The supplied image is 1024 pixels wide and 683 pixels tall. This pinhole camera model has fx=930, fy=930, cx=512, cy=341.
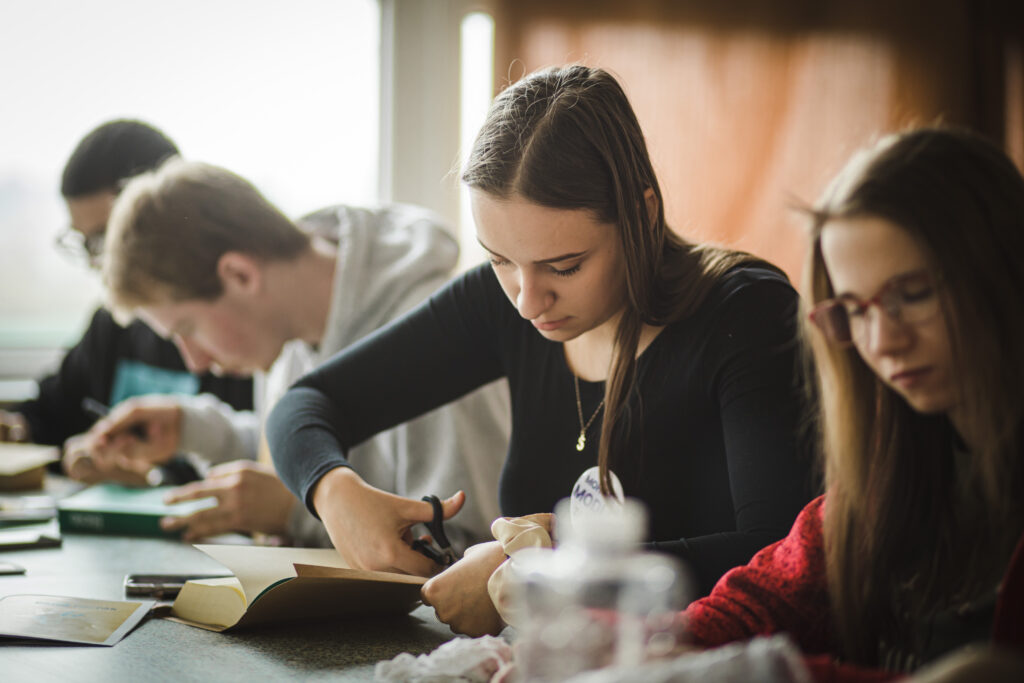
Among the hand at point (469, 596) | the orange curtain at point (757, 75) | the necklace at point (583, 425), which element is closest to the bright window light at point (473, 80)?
the orange curtain at point (757, 75)

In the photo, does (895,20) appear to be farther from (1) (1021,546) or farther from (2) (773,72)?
(1) (1021,546)

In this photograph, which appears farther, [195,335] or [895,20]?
[895,20]

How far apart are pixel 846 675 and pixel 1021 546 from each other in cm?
15

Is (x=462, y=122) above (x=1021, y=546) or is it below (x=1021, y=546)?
above

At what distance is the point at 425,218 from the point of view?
5.98 feet

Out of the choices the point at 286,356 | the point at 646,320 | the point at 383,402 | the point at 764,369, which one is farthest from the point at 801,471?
the point at 286,356

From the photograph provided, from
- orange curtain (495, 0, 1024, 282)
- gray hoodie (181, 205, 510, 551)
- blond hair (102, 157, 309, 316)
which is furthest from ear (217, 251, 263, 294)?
orange curtain (495, 0, 1024, 282)

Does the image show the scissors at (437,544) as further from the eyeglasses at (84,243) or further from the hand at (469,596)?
the eyeglasses at (84,243)

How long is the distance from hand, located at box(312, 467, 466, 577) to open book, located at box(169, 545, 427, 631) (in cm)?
4

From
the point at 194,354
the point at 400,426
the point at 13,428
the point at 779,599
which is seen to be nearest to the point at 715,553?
the point at 779,599

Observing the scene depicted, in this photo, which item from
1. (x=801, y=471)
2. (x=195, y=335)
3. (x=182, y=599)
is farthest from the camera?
(x=195, y=335)

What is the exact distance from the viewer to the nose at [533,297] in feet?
3.36

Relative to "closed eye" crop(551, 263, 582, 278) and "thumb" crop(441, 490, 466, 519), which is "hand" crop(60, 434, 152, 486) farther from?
"closed eye" crop(551, 263, 582, 278)

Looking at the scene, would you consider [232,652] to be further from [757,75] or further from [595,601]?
[757,75]
